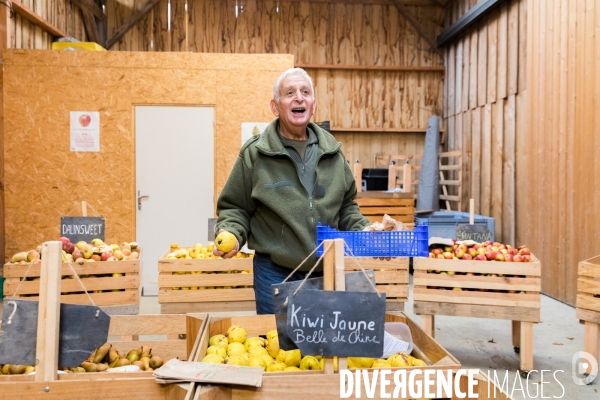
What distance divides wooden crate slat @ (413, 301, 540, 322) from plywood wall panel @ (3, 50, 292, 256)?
382cm

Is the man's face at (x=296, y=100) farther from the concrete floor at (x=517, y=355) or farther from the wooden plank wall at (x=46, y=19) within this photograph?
the wooden plank wall at (x=46, y=19)

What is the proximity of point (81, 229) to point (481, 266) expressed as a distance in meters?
2.90

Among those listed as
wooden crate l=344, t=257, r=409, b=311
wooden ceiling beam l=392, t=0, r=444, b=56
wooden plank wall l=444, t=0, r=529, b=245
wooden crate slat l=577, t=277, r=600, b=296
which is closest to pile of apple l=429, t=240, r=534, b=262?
wooden crate l=344, t=257, r=409, b=311

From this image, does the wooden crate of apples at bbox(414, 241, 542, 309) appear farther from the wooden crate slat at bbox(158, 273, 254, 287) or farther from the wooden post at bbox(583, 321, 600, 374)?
the wooden crate slat at bbox(158, 273, 254, 287)

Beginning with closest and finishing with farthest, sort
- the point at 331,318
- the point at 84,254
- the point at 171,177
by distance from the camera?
the point at 331,318 < the point at 84,254 < the point at 171,177

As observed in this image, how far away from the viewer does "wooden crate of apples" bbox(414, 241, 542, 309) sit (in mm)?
3771

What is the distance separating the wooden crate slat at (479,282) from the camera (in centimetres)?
377

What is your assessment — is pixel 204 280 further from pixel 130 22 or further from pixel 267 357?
pixel 130 22

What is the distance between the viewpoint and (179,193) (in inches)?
279

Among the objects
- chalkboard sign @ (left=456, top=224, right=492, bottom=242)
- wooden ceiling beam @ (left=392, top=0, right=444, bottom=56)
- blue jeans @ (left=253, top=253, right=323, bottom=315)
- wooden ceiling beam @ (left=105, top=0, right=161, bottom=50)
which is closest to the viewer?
blue jeans @ (left=253, top=253, right=323, bottom=315)

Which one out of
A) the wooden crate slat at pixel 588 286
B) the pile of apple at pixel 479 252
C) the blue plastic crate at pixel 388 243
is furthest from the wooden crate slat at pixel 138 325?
the wooden crate slat at pixel 588 286

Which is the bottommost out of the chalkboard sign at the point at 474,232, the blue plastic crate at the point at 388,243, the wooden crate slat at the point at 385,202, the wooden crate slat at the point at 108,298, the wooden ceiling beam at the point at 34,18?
the wooden crate slat at the point at 108,298

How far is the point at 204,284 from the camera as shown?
3994 millimetres

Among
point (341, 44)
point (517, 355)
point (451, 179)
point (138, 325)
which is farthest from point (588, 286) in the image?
point (341, 44)
